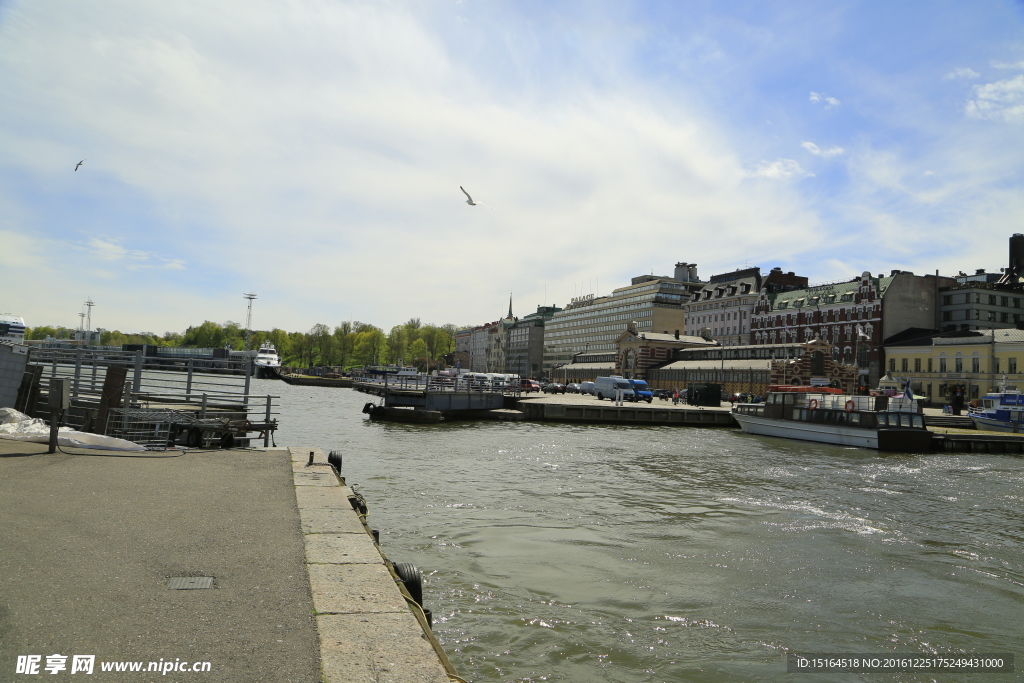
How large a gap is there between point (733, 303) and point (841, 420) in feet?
286

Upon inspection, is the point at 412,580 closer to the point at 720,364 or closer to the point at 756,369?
the point at 756,369

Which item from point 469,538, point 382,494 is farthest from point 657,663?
point 382,494

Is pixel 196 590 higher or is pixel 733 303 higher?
pixel 733 303

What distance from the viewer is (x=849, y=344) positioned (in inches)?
4124

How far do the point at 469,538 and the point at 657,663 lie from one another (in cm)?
713

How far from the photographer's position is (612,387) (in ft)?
282

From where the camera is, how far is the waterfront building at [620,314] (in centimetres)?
15350

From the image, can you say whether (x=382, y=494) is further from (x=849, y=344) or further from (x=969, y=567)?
(x=849, y=344)

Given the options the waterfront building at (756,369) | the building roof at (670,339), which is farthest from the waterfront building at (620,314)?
the waterfront building at (756,369)

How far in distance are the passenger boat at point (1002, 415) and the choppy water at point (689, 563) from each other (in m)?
29.8

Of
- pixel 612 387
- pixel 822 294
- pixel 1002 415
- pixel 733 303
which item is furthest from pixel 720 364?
pixel 1002 415

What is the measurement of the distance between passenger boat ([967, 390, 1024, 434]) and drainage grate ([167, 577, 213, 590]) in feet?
212

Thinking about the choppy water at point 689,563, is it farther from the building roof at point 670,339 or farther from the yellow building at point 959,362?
the building roof at point 670,339

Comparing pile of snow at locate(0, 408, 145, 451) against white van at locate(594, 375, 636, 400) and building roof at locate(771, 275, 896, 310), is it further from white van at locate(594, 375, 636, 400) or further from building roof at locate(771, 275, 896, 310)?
building roof at locate(771, 275, 896, 310)
